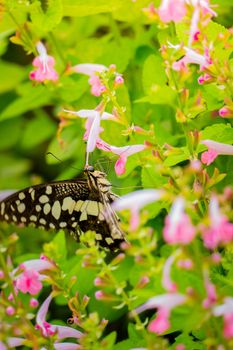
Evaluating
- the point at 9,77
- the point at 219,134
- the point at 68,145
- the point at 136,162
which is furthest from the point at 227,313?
the point at 9,77

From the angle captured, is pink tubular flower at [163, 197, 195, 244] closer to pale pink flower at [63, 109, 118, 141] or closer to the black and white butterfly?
pale pink flower at [63, 109, 118, 141]

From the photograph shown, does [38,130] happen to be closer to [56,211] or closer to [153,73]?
[56,211]

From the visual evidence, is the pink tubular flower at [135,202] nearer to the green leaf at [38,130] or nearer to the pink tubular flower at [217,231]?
the pink tubular flower at [217,231]

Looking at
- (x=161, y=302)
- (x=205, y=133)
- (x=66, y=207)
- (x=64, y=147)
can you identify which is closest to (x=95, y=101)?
(x=64, y=147)

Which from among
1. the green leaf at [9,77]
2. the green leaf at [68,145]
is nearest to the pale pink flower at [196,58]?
the green leaf at [68,145]

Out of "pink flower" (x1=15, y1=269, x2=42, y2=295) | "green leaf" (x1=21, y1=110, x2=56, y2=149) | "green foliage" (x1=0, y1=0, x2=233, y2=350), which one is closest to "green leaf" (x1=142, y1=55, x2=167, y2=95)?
"green foliage" (x1=0, y1=0, x2=233, y2=350)

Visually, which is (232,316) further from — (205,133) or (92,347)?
(205,133)
